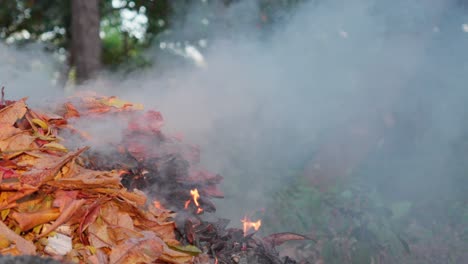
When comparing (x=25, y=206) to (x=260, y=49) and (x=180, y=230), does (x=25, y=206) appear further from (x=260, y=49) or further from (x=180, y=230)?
(x=260, y=49)

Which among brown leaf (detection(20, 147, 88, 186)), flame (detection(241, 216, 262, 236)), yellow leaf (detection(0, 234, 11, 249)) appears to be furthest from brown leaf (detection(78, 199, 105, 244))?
flame (detection(241, 216, 262, 236))

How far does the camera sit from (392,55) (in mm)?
5863

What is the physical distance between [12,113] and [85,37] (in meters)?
4.35

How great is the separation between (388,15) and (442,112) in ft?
4.89

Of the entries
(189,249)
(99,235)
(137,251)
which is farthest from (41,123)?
(189,249)

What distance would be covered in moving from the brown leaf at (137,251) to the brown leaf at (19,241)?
377 mm

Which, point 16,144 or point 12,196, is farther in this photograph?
point 16,144

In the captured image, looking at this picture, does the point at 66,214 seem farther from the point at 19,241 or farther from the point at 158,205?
the point at 158,205

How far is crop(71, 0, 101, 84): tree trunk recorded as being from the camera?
7.12 meters

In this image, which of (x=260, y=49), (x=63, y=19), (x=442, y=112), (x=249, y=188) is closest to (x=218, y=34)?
(x=260, y=49)

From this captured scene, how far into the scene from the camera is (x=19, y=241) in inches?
97.3

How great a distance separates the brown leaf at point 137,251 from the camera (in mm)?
2648

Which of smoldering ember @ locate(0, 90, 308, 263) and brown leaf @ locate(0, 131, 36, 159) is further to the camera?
brown leaf @ locate(0, 131, 36, 159)

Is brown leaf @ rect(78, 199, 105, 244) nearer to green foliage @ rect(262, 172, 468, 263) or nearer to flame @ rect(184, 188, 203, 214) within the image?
flame @ rect(184, 188, 203, 214)
